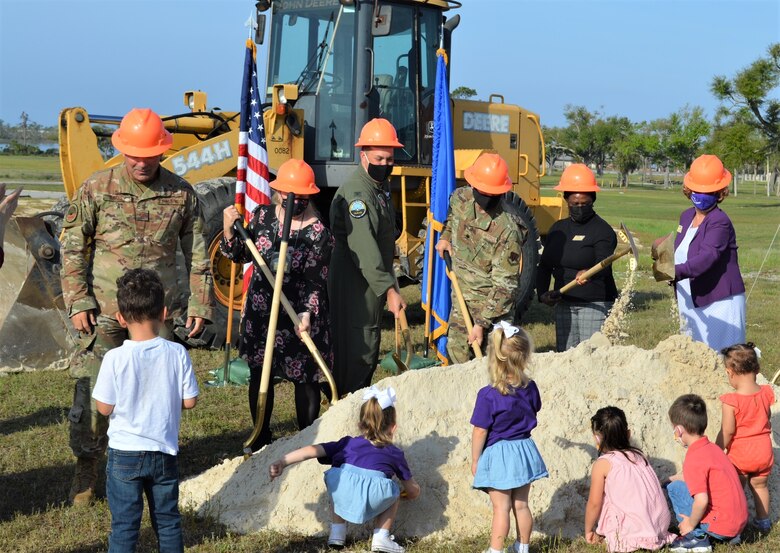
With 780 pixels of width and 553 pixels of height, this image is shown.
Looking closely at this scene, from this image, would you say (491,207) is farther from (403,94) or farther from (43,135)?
(43,135)

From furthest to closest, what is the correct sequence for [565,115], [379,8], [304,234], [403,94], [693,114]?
[565,115], [693,114], [403,94], [379,8], [304,234]

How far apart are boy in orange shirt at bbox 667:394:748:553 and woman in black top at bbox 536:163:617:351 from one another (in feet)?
6.07

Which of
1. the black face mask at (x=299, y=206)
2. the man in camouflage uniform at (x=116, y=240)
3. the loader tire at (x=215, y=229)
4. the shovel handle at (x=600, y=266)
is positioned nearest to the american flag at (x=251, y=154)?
the loader tire at (x=215, y=229)

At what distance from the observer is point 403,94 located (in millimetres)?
10922

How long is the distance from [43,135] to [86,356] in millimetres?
115968

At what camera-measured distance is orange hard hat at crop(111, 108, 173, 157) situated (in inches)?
201

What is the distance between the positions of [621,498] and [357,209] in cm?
237

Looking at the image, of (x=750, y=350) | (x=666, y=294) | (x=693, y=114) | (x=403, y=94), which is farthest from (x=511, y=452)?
(x=693, y=114)

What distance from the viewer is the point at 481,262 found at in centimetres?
643

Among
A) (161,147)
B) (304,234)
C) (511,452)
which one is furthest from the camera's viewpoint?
(304,234)

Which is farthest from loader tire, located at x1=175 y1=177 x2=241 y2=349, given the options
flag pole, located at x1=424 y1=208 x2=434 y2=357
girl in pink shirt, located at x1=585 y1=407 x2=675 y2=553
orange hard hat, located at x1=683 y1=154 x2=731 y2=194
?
girl in pink shirt, located at x1=585 y1=407 x2=675 y2=553

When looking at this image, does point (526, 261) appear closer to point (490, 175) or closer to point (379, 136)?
point (490, 175)

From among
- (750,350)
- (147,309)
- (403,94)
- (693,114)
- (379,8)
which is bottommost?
(750,350)

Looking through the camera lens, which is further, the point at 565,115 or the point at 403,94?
the point at 565,115
